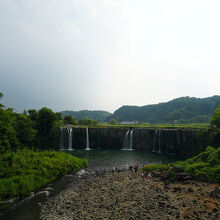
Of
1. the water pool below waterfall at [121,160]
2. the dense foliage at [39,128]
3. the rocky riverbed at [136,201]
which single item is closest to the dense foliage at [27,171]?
the rocky riverbed at [136,201]

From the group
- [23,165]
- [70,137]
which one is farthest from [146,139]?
[23,165]

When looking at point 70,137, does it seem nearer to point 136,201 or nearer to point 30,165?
point 30,165

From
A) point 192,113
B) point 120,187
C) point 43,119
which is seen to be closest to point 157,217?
point 120,187

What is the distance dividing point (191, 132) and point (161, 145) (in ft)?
34.7

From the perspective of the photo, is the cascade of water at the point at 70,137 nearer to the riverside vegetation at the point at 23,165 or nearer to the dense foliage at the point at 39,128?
the dense foliage at the point at 39,128

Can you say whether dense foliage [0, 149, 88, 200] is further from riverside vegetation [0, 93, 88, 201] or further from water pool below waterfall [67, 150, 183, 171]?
water pool below waterfall [67, 150, 183, 171]

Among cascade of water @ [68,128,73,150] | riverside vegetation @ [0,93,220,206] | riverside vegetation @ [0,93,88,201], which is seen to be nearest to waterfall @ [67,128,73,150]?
cascade of water @ [68,128,73,150]

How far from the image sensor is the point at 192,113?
168750mm

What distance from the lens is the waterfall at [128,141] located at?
58888 millimetres

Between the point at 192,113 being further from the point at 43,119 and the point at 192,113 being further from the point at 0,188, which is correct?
the point at 0,188

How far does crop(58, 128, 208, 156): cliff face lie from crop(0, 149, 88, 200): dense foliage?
31.8m

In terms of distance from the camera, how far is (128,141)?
59.7 m

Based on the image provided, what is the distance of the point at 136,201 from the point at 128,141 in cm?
4379

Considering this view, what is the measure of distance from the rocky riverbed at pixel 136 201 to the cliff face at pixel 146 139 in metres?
29.3
